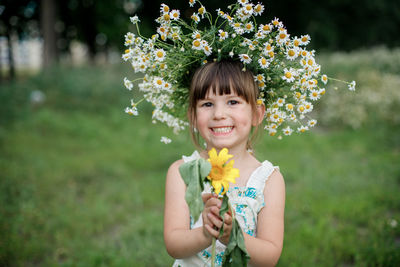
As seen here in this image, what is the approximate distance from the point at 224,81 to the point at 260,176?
52 cm

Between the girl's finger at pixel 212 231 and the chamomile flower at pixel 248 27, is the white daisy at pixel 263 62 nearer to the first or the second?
the chamomile flower at pixel 248 27

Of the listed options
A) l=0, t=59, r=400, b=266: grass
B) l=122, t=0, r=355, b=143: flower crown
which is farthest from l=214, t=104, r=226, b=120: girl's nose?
l=0, t=59, r=400, b=266: grass

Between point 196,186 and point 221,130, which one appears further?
point 221,130

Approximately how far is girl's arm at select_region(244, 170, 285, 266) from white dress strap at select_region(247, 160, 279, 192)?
0.07 ft

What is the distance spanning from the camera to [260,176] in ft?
5.35

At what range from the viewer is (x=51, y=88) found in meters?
9.17

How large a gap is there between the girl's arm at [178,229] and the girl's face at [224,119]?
28 centimetres

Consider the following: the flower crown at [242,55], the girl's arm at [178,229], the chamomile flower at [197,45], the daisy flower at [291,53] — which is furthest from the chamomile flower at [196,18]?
the girl's arm at [178,229]

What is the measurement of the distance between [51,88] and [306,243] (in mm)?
8475

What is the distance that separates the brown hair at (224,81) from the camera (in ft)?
5.12

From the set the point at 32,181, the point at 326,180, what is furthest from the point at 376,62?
the point at 32,181

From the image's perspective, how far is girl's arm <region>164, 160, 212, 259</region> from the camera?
1.34 metres

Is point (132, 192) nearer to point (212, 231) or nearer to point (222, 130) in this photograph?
point (222, 130)

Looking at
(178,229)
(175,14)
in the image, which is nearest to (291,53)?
(175,14)
